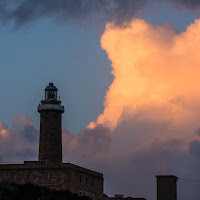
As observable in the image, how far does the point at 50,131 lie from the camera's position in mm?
103312

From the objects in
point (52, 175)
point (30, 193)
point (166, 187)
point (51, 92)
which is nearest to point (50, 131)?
point (51, 92)

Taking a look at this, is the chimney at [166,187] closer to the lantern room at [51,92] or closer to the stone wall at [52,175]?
the stone wall at [52,175]

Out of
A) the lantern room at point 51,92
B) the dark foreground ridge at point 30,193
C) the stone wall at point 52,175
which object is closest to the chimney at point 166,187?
the stone wall at point 52,175

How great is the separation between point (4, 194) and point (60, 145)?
66.3 ft

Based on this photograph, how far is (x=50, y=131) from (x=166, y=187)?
61.2 feet

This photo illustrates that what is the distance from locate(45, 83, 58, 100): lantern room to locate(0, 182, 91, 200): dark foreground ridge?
20246mm

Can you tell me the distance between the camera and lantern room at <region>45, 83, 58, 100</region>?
352 ft

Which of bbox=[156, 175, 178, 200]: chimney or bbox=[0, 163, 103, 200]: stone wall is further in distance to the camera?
bbox=[156, 175, 178, 200]: chimney

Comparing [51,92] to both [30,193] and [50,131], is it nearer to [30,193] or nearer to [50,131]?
[50,131]

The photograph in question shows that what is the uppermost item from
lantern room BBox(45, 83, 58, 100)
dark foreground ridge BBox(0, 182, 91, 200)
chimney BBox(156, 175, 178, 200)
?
lantern room BBox(45, 83, 58, 100)

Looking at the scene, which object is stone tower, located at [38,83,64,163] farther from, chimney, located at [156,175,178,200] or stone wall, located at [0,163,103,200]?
chimney, located at [156,175,178,200]

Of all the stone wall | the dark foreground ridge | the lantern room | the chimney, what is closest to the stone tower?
the lantern room

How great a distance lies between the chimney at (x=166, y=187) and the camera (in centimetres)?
10044

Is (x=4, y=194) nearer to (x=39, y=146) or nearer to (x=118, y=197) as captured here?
(x=39, y=146)
